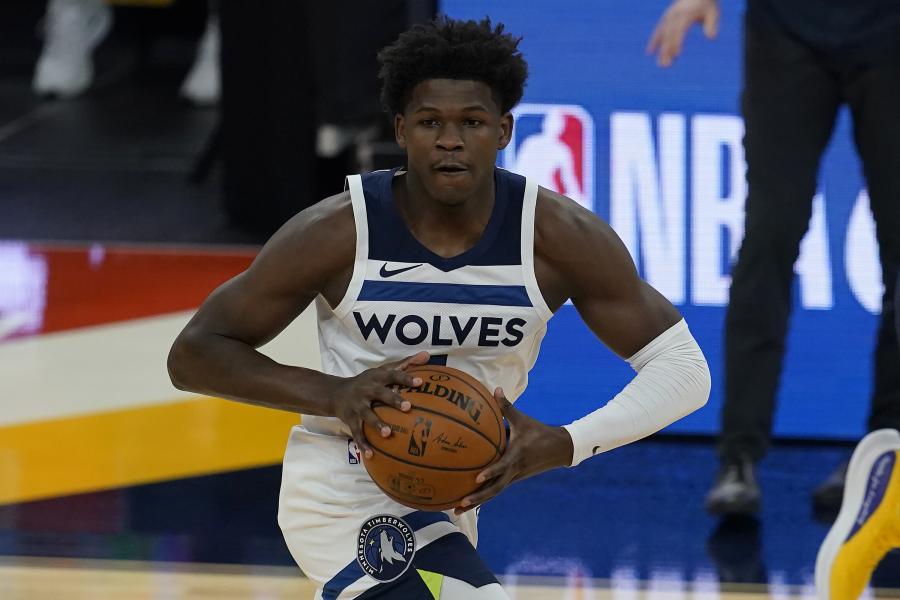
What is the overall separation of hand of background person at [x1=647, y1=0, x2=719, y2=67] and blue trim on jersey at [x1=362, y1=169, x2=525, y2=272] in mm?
1917

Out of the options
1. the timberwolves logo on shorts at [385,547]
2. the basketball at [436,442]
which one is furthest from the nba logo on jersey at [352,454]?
the basketball at [436,442]

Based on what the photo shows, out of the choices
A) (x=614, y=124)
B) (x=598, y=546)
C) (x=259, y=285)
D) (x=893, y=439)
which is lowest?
(x=598, y=546)

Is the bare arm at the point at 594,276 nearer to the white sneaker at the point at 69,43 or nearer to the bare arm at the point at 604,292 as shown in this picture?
the bare arm at the point at 604,292

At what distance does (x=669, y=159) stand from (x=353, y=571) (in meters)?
2.33

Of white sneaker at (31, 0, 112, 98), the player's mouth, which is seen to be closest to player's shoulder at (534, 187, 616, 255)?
the player's mouth

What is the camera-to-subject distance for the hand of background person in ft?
15.2

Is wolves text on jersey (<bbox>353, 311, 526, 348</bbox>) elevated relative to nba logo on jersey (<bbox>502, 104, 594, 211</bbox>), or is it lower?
lower

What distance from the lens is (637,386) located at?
287cm

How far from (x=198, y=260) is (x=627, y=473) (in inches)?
117

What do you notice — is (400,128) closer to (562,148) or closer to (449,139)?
(449,139)

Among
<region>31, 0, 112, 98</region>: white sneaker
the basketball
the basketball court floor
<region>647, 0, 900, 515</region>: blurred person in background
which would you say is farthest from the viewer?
<region>31, 0, 112, 98</region>: white sneaker

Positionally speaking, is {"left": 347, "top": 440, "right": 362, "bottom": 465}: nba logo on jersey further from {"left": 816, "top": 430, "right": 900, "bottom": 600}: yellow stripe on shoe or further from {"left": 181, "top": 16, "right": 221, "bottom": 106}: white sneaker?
{"left": 181, "top": 16, "right": 221, "bottom": 106}: white sneaker

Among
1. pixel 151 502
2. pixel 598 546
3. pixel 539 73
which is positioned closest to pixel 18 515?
pixel 151 502

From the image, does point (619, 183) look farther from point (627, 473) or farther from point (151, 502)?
point (151, 502)
